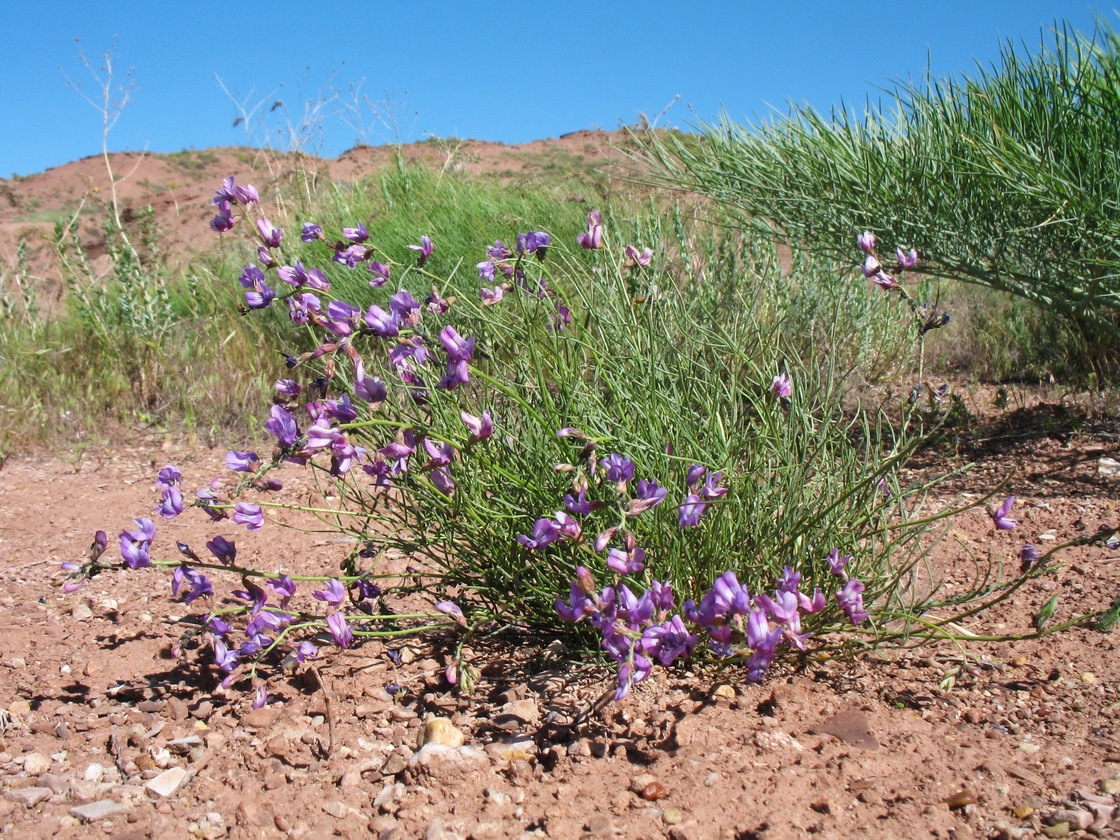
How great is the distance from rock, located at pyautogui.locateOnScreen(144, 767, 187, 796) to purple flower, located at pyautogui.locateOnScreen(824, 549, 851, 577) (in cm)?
129

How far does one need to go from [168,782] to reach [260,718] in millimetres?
238

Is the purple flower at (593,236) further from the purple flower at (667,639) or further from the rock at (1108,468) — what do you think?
the rock at (1108,468)

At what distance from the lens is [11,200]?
24828 mm

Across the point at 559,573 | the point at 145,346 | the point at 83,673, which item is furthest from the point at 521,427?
the point at 145,346

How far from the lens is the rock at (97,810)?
56.9 inches

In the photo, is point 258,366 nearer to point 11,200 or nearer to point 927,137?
point 927,137

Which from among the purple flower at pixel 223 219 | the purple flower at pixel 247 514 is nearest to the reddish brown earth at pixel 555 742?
the purple flower at pixel 247 514

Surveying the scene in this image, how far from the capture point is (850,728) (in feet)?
5.35

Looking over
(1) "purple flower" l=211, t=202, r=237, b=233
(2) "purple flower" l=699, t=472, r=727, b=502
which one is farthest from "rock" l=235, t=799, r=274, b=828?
(1) "purple flower" l=211, t=202, r=237, b=233

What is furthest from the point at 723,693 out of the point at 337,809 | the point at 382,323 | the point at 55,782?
the point at 55,782

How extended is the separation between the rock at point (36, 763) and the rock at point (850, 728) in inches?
57.1

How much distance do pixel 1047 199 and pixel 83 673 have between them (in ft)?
9.73

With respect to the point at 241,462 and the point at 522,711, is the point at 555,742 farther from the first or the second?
the point at 241,462

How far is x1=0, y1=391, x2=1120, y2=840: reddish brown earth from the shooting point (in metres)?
1.39
